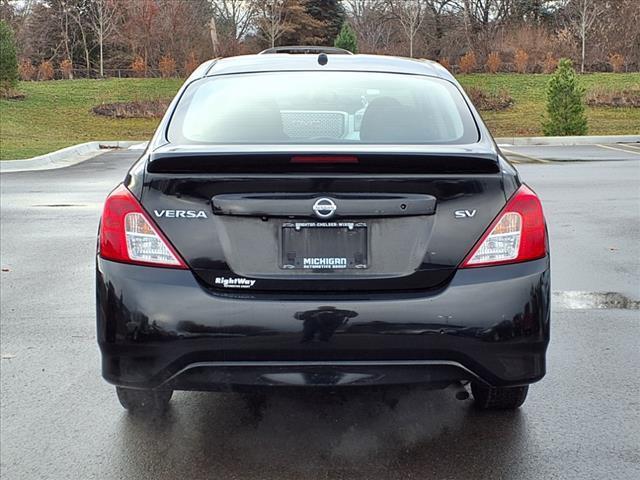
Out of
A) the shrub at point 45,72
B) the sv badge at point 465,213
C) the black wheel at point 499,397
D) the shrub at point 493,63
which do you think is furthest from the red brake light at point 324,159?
the shrub at point 45,72

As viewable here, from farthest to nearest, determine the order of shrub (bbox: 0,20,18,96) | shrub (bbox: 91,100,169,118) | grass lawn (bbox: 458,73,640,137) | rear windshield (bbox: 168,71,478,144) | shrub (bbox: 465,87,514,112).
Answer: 1. shrub (bbox: 465,87,514,112)
2. shrub (bbox: 91,100,169,118)
3. shrub (bbox: 0,20,18,96)
4. grass lawn (bbox: 458,73,640,137)
5. rear windshield (bbox: 168,71,478,144)

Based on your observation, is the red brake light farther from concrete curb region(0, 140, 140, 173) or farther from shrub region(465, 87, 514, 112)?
shrub region(465, 87, 514, 112)

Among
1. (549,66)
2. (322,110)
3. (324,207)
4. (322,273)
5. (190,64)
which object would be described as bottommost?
(322,273)

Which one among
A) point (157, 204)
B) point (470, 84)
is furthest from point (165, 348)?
point (470, 84)

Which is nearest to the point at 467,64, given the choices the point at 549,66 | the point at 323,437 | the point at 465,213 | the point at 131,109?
the point at 549,66

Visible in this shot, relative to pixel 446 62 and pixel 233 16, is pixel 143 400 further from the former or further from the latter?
pixel 233 16

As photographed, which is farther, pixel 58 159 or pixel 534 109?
pixel 534 109

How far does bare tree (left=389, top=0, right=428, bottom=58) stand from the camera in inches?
1955

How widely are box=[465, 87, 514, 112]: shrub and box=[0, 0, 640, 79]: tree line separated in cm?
633

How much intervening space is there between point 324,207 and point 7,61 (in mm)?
32583

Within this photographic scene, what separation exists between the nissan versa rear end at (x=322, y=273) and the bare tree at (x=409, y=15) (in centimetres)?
4668

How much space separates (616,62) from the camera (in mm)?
43594

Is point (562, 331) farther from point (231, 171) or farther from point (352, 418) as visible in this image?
point (231, 171)

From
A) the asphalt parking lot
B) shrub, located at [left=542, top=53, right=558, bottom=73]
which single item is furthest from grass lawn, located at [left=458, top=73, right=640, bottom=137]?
the asphalt parking lot
